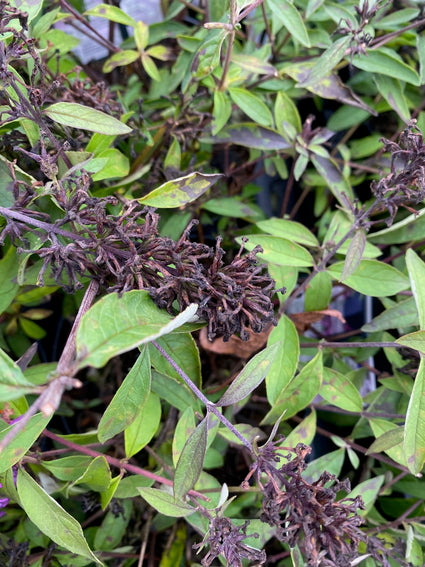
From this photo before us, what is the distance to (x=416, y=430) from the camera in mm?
606

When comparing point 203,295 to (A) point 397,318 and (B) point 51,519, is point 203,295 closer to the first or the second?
(B) point 51,519

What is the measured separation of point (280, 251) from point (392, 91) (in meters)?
0.39

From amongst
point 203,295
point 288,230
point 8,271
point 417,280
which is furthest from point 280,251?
point 8,271

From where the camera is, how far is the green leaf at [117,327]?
1.36 feet

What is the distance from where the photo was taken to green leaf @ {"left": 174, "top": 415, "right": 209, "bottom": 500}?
57 cm

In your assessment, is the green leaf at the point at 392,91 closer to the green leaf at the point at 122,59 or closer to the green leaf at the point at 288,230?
the green leaf at the point at 288,230

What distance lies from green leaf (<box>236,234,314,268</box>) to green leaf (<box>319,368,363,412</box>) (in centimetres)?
18

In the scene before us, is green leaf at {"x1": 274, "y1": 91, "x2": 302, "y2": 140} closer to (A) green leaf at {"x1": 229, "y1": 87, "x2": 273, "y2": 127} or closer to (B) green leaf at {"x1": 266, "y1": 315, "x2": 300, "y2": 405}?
(A) green leaf at {"x1": 229, "y1": 87, "x2": 273, "y2": 127}

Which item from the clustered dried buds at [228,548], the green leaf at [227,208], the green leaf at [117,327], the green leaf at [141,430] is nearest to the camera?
the green leaf at [117,327]

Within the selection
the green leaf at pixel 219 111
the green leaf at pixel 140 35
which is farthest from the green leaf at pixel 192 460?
the green leaf at pixel 140 35

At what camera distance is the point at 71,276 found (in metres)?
0.53

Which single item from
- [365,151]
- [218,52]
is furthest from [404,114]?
[218,52]

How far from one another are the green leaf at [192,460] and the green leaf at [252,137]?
524 mm

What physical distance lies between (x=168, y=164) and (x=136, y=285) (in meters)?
0.34
